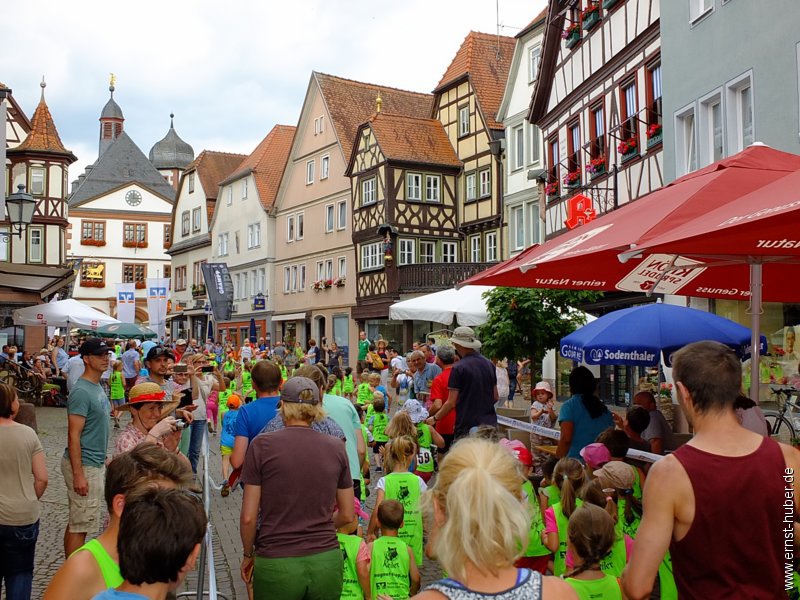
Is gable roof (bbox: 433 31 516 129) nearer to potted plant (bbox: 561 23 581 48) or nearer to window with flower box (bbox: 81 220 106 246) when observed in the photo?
potted plant (bbox: 561 23 581 48)

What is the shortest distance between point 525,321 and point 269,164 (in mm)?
41053

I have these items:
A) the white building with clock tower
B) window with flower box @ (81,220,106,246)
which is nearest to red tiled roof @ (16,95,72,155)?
the white building with clock tower

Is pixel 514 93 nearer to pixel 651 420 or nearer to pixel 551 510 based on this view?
pixel 651 420

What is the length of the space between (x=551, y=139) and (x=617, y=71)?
202 inches

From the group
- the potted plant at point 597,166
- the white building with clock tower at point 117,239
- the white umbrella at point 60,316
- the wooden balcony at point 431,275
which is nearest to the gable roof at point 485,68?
the wooden balcony at point 431,275

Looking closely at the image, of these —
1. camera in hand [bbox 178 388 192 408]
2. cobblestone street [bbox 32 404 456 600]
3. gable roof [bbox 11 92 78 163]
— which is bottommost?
cobblestone street [bbox 32 404 456 600]

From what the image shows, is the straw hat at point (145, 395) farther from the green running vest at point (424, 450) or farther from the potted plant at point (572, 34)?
the potted plant at point (572, 34)

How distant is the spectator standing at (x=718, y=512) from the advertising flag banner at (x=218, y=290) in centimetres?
2851

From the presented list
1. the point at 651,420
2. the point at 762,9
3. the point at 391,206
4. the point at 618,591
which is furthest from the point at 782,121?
the point at 391,206

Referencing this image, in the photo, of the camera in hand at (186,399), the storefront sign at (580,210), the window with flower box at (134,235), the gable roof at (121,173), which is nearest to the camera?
the camera in hand at (186,399)

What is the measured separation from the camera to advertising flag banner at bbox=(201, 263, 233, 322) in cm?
3169

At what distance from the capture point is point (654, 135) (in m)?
18.7

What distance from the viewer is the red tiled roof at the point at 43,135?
146 feet

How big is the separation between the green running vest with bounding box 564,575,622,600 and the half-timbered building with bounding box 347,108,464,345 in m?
32.5
